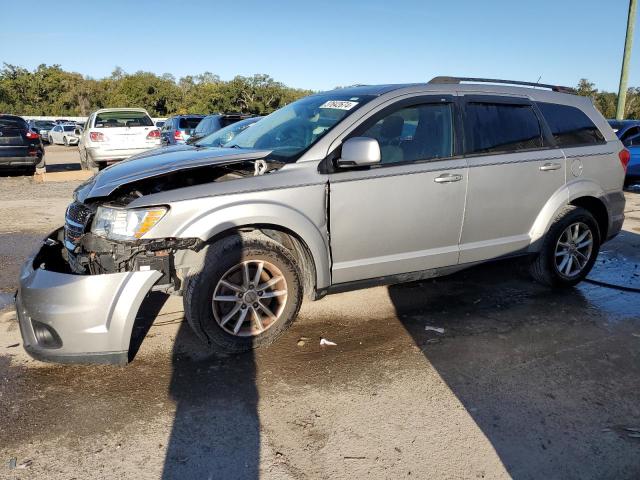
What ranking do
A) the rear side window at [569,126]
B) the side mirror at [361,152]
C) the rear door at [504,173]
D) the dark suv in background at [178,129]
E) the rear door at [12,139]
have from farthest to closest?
the dark suv in background at [178,129]
the rear door at [12,139]
the rear side window at [569,126]
the rear door at [504,173]
the side mirror at [361,152]

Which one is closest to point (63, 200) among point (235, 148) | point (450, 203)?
point (235, 148)

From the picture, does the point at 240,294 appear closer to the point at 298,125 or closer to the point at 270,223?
the point at 270,223

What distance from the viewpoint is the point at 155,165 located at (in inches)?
145

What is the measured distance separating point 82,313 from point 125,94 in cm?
6464

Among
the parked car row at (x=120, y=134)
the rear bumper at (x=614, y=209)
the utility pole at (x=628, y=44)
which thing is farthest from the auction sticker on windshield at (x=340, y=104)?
the utility pole at (x=628, y=44)

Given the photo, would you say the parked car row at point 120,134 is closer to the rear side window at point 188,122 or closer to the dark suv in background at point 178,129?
the dark suv in background at point 178,129

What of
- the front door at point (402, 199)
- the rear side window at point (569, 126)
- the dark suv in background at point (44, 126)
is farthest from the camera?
the dark suv in background at point (44, 126)

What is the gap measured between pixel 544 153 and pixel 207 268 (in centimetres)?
318

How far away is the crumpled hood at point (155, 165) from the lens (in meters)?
3.46

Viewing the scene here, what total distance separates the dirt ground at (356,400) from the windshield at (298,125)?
1.47 metres

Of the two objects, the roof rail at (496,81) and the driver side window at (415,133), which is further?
the roof rail at (496,81)

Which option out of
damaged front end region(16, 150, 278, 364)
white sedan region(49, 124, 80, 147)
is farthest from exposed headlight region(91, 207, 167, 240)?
white sedan region(49, 124, 80, 147)

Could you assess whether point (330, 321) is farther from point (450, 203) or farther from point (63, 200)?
point (63, 200)

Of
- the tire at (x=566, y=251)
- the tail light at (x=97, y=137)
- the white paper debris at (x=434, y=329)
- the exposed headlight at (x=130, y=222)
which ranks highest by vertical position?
the tail light at (x=97, y=137)
